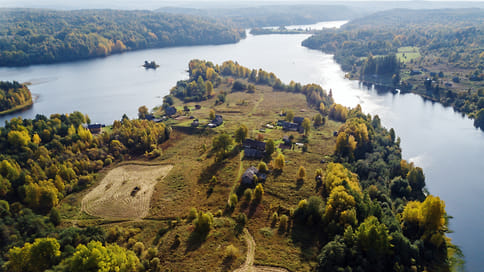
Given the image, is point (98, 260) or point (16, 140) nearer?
point (98, 260)

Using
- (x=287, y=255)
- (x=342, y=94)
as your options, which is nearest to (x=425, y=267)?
(x=287, y=255)

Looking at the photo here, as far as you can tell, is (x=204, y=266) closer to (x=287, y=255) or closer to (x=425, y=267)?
(x=287, y=255)

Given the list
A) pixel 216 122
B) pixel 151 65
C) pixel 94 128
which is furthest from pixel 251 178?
pixel 151 65

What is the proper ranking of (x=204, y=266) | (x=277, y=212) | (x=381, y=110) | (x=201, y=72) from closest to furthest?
(x=204, y=266) < (x=277, y=212) < (x=381, y=110) < (x=201, y=72)

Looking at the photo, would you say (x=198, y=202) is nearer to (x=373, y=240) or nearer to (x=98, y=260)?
(x=98, y=260)

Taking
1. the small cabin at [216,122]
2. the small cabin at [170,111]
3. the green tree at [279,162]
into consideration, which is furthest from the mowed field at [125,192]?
the small cabin at [170,111]
